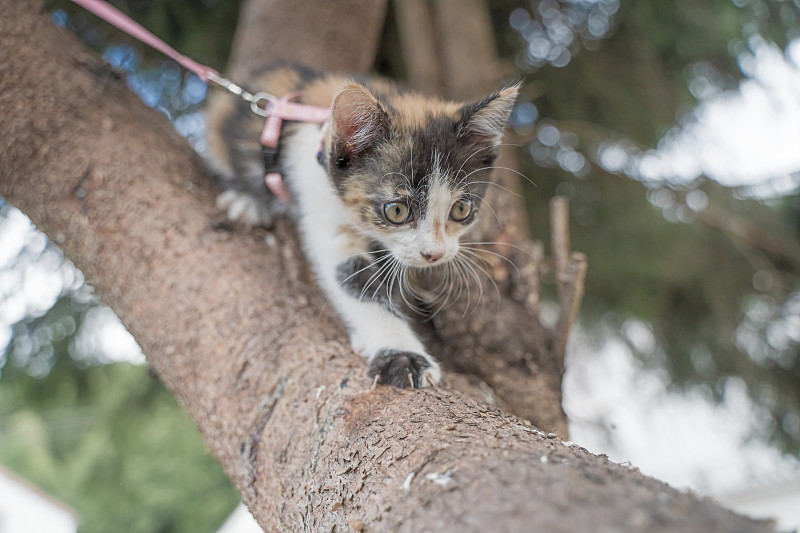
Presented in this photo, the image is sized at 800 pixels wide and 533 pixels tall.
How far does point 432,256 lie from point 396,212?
132 millimetres

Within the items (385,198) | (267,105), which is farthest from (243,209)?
(385,198)

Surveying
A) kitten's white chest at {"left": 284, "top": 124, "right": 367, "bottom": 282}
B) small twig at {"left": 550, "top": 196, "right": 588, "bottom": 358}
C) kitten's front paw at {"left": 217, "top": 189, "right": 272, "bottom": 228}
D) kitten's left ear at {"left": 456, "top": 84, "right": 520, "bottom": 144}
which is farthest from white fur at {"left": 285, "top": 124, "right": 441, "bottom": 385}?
small twig at {"left": 550, "top": 196, "right": 588, "bottom": 358}

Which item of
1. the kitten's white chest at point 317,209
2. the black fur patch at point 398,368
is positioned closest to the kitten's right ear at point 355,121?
the kitten's white chest at point 317,209

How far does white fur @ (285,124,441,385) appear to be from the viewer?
1.35 meters

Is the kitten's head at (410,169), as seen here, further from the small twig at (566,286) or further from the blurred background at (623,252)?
the blurred background at (623,252)

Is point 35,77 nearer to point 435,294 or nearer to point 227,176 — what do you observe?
point 227,176

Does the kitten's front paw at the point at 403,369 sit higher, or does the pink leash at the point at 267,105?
the pink leash at the point at 267,105

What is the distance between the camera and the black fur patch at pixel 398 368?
45.6 inches

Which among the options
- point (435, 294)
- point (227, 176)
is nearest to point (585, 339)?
point (435, 294)

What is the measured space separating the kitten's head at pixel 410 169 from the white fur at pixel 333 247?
80 mm

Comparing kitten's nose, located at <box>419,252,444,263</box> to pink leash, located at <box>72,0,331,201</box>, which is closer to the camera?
kitten's nose, located at <box>419,252,444,263</box>

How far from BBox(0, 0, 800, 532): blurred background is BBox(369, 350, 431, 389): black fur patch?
145 centimetres

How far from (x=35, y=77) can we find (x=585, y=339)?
2925 mm

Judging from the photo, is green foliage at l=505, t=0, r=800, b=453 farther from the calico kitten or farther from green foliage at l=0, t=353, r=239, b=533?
green foliage at l=0, t=353, r=239, b=533
